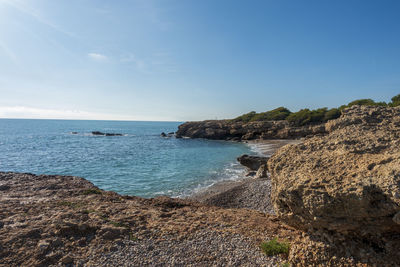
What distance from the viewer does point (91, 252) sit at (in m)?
7.14

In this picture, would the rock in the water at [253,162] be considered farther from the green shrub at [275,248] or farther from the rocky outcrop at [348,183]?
the green shrub at [275,248]

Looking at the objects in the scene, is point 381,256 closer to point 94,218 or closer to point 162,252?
point 162,252

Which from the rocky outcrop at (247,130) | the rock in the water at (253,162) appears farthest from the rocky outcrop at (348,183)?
the rocky outcrop at (247,130)

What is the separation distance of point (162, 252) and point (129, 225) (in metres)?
2.35

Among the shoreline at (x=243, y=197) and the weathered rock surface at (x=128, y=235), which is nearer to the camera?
the weathered rock surface at (x=128, y=235)

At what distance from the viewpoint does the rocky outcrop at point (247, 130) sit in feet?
208

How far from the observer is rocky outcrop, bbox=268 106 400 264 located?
17.8 ft

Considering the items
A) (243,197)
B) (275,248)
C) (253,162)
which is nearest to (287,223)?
(275,248)

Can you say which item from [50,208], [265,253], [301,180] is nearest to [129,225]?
[50,208]

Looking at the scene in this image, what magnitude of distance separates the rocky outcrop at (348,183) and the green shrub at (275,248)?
2.69ft

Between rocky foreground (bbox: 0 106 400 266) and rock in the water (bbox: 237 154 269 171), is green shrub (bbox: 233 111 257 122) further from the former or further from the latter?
rocky foreground (bbox: 0 106 400 266)

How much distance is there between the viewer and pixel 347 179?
5.95m

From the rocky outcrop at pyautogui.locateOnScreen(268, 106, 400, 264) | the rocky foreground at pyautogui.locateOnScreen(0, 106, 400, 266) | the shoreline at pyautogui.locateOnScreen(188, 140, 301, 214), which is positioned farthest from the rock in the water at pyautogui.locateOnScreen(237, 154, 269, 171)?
the rocky outcrop at pyautogui.locateOnScreen(268, 106, 400, 264)

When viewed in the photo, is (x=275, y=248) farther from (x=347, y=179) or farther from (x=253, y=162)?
(x=253, y=162)
